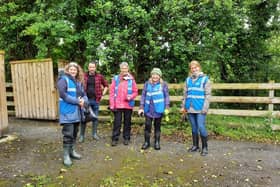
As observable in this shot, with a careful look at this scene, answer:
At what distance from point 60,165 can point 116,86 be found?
5.96 ft

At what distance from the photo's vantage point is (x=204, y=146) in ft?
18.3

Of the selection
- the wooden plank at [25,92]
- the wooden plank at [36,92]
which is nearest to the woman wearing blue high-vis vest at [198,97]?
the wooden plank at [36,92]

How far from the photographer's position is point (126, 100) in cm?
594

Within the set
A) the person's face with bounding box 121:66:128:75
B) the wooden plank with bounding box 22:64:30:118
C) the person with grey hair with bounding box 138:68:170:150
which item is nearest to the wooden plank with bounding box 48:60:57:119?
the wooden plank with bounding box 22:64:30:118

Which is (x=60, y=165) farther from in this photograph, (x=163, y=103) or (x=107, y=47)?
(x=107, y=47)

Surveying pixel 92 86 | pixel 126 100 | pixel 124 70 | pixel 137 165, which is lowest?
pixel 137 165

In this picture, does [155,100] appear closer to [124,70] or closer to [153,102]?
[153,102]

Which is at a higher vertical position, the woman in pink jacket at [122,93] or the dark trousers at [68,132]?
the woman in pink jacket at [122,93]

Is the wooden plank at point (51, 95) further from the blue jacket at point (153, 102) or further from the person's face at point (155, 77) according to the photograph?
the person's face at point (155, 77)

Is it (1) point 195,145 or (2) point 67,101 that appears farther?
(1) point 195,145

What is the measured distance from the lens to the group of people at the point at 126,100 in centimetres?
488

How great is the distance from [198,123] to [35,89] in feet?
16.4

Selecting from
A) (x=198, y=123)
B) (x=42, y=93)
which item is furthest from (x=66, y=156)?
(x=42, y=93)

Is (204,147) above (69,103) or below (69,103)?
below
